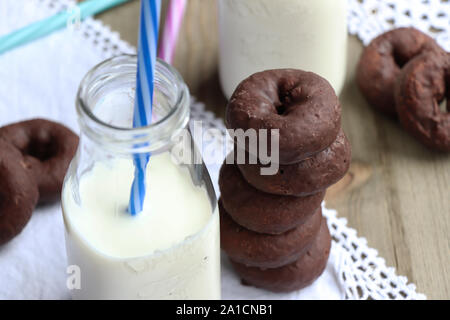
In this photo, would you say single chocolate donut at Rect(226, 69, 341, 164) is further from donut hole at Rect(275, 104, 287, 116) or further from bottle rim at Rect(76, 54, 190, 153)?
bottle rim at Rect(76, 54, 190, 153)

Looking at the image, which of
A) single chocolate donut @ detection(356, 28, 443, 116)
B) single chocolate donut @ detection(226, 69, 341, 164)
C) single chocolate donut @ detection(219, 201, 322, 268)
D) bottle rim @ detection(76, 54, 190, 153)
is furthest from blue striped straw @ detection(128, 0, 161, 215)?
single chocolate donut @ detection(356, 28, 443, 116)

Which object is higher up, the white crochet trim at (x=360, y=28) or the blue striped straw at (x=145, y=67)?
the blue striped straw at (x=145, y=67)

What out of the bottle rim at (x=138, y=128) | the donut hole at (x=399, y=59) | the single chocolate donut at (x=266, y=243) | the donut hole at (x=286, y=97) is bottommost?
the single chocolate donut at (x=266, y=243)

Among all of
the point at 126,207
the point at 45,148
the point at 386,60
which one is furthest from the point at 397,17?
the point at 126,207

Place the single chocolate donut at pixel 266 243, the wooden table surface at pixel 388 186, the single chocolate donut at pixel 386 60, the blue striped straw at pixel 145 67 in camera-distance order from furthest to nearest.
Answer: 1. the single chocolate donut at pixel 386 60
2. the wooden table surface at pixel 388 186
3. the single chocolate donut at pixel 266 243
4. the blue striped straw at pixel 145 67

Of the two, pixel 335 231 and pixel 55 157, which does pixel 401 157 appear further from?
pixel 55 157

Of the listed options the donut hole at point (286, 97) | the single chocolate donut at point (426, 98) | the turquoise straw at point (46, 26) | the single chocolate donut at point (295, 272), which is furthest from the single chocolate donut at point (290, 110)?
the turquoise straw at point (46, 26)

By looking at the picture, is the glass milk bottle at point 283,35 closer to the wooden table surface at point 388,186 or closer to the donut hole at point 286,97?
the wooden table surface at point 388,186
